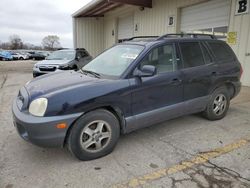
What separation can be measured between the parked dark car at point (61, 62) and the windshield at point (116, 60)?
5.84 metres

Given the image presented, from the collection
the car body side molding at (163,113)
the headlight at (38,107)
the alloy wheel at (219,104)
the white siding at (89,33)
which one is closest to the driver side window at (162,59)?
the car body side molding at (163,113)

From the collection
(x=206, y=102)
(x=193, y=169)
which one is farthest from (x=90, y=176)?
(x=206, y=102)

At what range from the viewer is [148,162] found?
3037mm

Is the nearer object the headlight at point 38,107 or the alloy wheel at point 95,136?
the headlight at point 38,107

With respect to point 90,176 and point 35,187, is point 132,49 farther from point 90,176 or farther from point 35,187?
point 35,187

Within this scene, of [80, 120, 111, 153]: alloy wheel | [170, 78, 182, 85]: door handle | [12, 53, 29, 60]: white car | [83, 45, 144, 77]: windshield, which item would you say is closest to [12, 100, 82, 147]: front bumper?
[80, 120, 111, 153]: alloy wheel

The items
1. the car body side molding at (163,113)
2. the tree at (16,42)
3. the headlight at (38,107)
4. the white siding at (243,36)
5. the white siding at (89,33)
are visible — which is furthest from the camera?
→ the tree at (16,42)

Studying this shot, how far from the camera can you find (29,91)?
3178 mm

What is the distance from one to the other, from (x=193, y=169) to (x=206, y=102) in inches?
71.8

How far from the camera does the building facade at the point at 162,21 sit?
778 cm

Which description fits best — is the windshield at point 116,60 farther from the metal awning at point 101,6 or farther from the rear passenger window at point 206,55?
the metal awning at point 101,6

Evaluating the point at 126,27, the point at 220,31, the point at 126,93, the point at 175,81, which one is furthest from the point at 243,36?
the point at 126,27

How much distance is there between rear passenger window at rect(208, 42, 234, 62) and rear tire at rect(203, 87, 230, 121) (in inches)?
24.7

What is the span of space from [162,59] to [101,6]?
12.8 m
